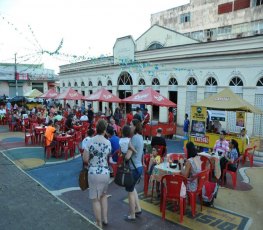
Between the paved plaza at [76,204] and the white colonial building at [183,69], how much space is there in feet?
25.0

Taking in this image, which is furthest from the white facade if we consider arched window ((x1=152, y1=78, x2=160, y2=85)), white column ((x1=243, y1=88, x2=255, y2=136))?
white column ((x1=243, y1=88, x2=255, y2=136))

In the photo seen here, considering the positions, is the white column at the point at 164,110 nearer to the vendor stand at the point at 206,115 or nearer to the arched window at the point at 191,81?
the arched window at the point at 191,81

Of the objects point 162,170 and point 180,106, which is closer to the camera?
point 162,170

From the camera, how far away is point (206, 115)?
1172 cm

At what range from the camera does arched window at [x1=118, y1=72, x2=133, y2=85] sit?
2416cm

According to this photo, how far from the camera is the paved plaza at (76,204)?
216 inches

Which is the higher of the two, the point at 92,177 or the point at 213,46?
the point at 213,46

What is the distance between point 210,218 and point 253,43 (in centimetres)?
1231

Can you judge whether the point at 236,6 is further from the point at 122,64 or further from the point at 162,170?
the point at 162,170

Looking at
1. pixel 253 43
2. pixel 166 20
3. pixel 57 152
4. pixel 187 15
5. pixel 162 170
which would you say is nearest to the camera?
pixel 162 170

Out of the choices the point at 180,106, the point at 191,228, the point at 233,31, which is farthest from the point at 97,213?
the point at 233,31

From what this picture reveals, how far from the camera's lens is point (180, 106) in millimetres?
19312

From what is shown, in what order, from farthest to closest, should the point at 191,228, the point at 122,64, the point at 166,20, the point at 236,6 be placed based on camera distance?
the point at 166,20 < the point at 236,6 < the point at 122,64 < the point at 191,228

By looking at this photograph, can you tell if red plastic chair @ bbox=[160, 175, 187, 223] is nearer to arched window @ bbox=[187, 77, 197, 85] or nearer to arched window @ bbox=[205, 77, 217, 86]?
arched window @ bbox=[205, 77, 217, 86]
